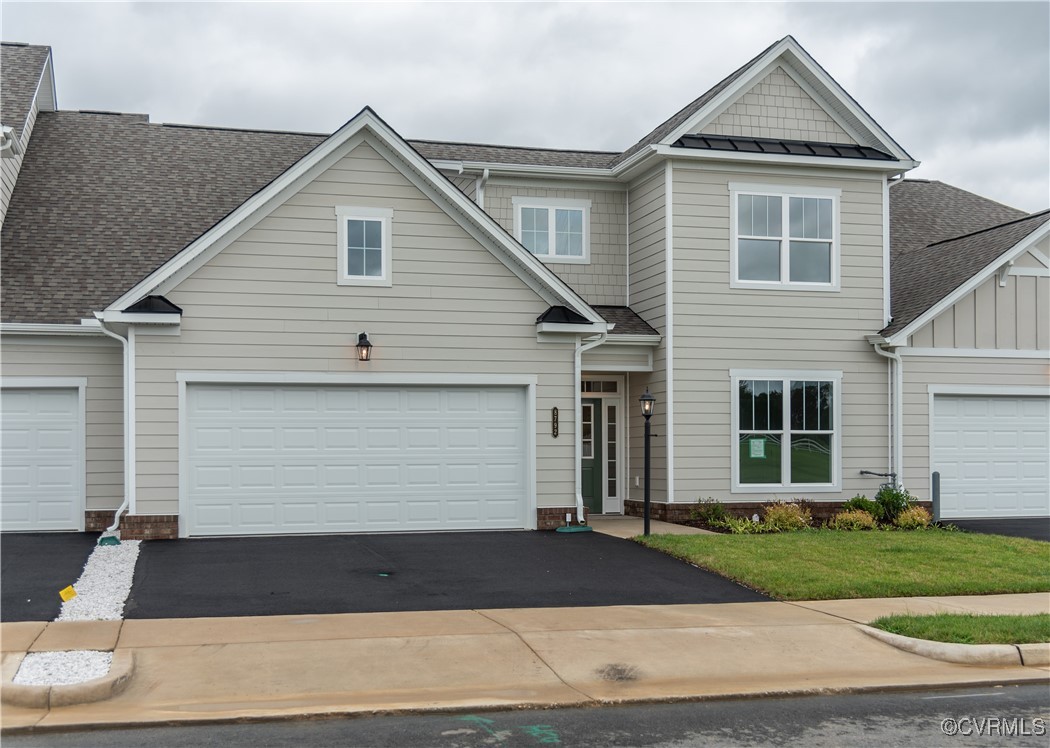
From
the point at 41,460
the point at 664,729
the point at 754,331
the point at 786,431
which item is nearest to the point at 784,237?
the point at 754,331

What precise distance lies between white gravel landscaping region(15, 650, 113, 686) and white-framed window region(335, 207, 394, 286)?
27.6ft

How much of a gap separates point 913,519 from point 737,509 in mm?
2869

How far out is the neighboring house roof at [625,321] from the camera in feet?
60.6

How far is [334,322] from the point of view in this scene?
16.0 meters

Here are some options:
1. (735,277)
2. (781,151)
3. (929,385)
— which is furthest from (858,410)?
(781,151)

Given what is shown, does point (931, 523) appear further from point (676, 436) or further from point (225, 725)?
point (225, 725)

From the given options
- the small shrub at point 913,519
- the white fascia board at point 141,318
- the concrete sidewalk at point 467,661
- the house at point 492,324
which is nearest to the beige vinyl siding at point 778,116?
the house at point 492,324

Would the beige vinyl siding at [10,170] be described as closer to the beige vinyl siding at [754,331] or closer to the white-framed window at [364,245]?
the white-framed window at [364,245]

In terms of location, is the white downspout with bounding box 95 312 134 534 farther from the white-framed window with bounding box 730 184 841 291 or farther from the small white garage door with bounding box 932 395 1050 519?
the small white garage door with bounding box 932 395 1050 519

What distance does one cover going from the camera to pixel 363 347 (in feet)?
52.1

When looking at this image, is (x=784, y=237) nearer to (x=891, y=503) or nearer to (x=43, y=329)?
(x=891, y=503)

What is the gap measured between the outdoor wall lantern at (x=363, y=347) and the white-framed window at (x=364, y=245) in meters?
0.83

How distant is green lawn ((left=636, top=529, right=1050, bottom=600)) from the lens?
12.1m

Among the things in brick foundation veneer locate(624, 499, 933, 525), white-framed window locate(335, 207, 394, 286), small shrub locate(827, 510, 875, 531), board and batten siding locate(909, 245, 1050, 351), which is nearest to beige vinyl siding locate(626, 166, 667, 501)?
brick foundation veneer locate(624, 499, 933, 525)
